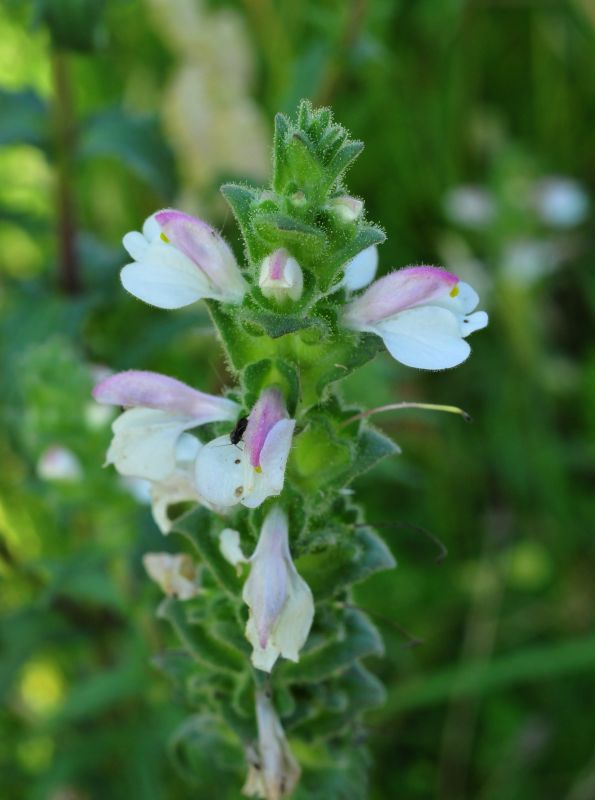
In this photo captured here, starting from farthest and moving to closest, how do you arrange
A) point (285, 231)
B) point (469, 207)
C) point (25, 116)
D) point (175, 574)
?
point (469, 207) → point (25, 116) → point (175, 574) → point (285, 231)

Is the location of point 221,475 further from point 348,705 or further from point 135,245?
point 348,705

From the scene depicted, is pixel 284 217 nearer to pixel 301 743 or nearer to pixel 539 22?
pixel 301 743

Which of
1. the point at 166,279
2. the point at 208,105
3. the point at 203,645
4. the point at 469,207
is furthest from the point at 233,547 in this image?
the point at 469,207

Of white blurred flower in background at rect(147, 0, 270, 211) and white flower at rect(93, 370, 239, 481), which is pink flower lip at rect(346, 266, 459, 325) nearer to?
white flower at rect(93, 370, 239, 481)

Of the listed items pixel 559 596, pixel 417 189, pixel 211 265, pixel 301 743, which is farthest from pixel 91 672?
pixel 417 189

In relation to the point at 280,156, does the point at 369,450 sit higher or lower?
lower

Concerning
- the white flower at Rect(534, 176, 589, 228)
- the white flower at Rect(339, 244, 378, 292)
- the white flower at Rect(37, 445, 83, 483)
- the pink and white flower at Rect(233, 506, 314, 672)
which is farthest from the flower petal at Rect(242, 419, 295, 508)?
the white flower at Rect(534, 176, 589, 228)
